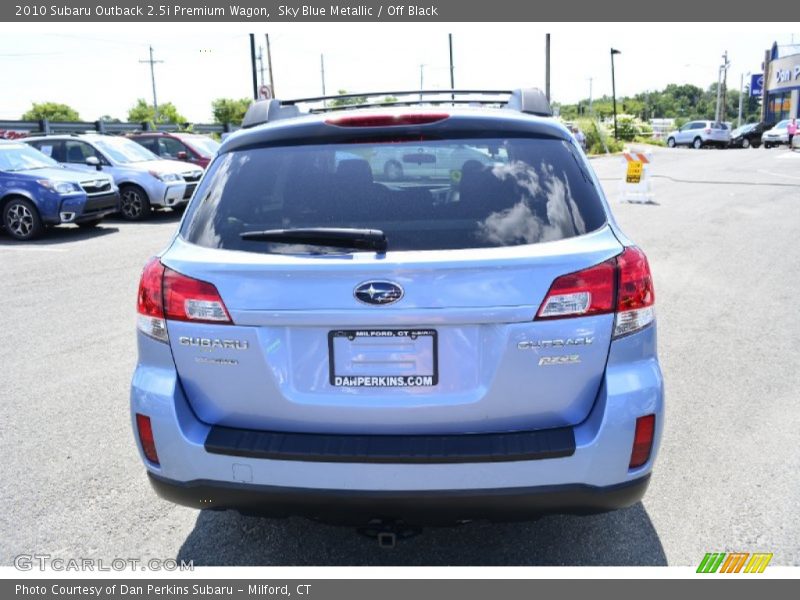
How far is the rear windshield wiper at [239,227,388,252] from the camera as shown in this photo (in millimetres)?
2633

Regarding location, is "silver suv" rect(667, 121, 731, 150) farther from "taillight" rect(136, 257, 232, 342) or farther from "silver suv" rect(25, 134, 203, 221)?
"taillight" rect(136, 257, 232, 342)

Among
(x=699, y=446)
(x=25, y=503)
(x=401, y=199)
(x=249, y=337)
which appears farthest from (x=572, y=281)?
(x=25, y=503)

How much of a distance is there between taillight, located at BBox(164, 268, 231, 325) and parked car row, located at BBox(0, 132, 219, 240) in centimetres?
1170

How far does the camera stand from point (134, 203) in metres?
16.0

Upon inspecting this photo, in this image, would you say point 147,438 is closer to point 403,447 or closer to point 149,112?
point 403,447

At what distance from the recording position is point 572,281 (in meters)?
2.59

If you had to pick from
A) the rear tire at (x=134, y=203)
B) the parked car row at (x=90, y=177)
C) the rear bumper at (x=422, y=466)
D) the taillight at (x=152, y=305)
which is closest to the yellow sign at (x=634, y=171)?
the parked car row at (x=90, y=177)

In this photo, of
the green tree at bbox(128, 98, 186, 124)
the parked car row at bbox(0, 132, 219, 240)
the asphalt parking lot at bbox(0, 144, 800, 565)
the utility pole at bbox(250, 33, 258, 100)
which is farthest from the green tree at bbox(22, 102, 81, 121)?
the asphalt parking lot at bbox(0, 144, 800, 565)

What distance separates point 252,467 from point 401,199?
1.13m

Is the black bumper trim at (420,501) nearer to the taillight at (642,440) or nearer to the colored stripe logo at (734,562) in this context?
the taillight at (642,440)

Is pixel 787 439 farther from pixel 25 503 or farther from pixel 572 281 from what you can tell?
pixel 25 503

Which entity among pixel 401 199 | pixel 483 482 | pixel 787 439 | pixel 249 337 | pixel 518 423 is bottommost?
pixel 787 439

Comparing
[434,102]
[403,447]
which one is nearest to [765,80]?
[434,102]

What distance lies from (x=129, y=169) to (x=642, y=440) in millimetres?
15277
